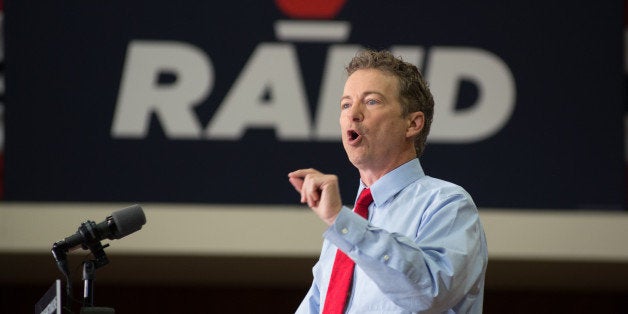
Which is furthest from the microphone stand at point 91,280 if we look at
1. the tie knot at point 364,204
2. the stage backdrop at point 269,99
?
the stage backdrop at point 269,99

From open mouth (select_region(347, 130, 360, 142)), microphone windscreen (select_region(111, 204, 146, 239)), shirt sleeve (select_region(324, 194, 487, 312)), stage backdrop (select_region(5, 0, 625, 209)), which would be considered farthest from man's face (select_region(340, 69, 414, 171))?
stage backdrop (select_region(5, 0, 625, 209))

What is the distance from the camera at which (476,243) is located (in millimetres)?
1998

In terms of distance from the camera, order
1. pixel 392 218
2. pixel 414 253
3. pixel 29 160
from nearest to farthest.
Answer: pixel 414 253, pixel 392 218, pixel 29 160

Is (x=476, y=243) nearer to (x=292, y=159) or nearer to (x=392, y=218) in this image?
(x=392, y=218)

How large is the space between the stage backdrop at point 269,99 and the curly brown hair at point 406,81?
2.18 meters

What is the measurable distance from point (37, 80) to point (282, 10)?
1.14 metres

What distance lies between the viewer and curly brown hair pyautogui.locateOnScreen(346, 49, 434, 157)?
227 centimetres

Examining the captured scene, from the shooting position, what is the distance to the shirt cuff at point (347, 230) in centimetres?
185

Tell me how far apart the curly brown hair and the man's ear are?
0.01m

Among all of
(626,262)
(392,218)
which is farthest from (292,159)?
(392,218)

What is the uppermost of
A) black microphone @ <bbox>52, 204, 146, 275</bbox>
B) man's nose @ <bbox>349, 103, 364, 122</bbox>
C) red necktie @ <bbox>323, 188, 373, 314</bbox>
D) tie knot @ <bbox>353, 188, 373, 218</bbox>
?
man's nose @ <bbox>349, 103, 364, 122</bbox>

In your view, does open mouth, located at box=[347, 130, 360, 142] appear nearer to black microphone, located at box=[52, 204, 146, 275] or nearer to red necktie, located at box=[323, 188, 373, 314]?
red necktie, located at box=[323, 188, 373, 314]

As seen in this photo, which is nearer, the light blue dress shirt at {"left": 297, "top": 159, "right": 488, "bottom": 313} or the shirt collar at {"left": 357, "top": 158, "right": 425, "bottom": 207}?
the light blue dress shirt at {"left": 297, "top": 159, "right": 488, "bottom": 313}

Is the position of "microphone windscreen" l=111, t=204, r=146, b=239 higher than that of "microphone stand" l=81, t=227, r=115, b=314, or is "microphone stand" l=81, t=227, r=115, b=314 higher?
"microphone windscreen" l=111, t=204, r=146, b=239
